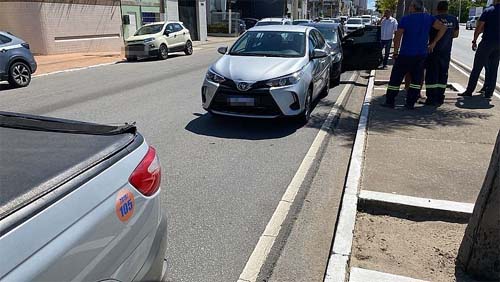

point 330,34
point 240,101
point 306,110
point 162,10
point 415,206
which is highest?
point 162,10

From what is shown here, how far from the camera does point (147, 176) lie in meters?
2.09

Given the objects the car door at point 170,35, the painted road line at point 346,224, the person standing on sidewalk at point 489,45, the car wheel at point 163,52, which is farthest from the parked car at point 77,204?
the car door at point 170,35

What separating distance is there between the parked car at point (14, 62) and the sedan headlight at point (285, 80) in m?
8.10

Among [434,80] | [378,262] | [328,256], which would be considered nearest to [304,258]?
[328,256]

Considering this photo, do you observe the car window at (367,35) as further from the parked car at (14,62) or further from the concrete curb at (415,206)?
the parked car at (14,62)

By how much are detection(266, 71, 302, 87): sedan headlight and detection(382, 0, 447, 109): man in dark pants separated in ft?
7.77

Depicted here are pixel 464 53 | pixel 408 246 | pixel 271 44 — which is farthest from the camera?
pixel 464 53

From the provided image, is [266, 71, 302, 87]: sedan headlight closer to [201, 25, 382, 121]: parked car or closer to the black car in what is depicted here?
[201, 25, 382, 121]: parked car

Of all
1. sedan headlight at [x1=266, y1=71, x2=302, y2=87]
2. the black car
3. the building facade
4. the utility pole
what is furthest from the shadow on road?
the utility pole

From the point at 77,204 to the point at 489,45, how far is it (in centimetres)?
904

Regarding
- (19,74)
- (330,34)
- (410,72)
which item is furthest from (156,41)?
(410,72)

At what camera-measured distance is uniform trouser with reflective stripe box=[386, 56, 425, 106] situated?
768 cm

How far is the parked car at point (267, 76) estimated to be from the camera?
21.0 feet

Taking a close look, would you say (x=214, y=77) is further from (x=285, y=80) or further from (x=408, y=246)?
(x=408, y=246)
